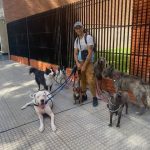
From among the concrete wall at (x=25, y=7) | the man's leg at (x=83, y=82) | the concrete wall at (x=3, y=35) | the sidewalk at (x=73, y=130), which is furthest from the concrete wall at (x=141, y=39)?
the concrete wall at (x=3, y=35)

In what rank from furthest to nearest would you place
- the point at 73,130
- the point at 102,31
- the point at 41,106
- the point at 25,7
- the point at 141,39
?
the point at 25,7 < the point at 102,31 < the point at 141,39 < the point at 41,106 < the point at 73,130

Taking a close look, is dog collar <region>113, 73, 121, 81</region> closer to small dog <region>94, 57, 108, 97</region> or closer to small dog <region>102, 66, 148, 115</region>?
small dog <region>102, 66, 148, 115</region>

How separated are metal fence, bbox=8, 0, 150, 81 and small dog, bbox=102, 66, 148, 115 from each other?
0.50 metres

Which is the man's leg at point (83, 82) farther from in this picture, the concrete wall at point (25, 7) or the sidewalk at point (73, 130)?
the concrete wall at point (25, 7)

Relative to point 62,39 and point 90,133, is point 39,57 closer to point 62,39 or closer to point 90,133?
point 62,39

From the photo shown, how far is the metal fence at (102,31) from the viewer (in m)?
4.84

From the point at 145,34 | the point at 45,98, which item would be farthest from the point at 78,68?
the point at 145,34

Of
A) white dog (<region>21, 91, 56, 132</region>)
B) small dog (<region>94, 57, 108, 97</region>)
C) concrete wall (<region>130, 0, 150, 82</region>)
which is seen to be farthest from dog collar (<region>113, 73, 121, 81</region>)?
white dog (<region>21, 91, 56, 132</region>)

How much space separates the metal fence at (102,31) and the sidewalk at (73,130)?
4.33ft

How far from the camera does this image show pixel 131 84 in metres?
4.40

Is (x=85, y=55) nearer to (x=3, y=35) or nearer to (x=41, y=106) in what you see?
(x=41, y=106)

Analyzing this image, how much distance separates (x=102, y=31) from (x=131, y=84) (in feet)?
6.75

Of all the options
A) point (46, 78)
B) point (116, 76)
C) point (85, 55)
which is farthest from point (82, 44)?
point (46, 78)

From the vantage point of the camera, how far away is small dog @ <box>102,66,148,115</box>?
425cm
